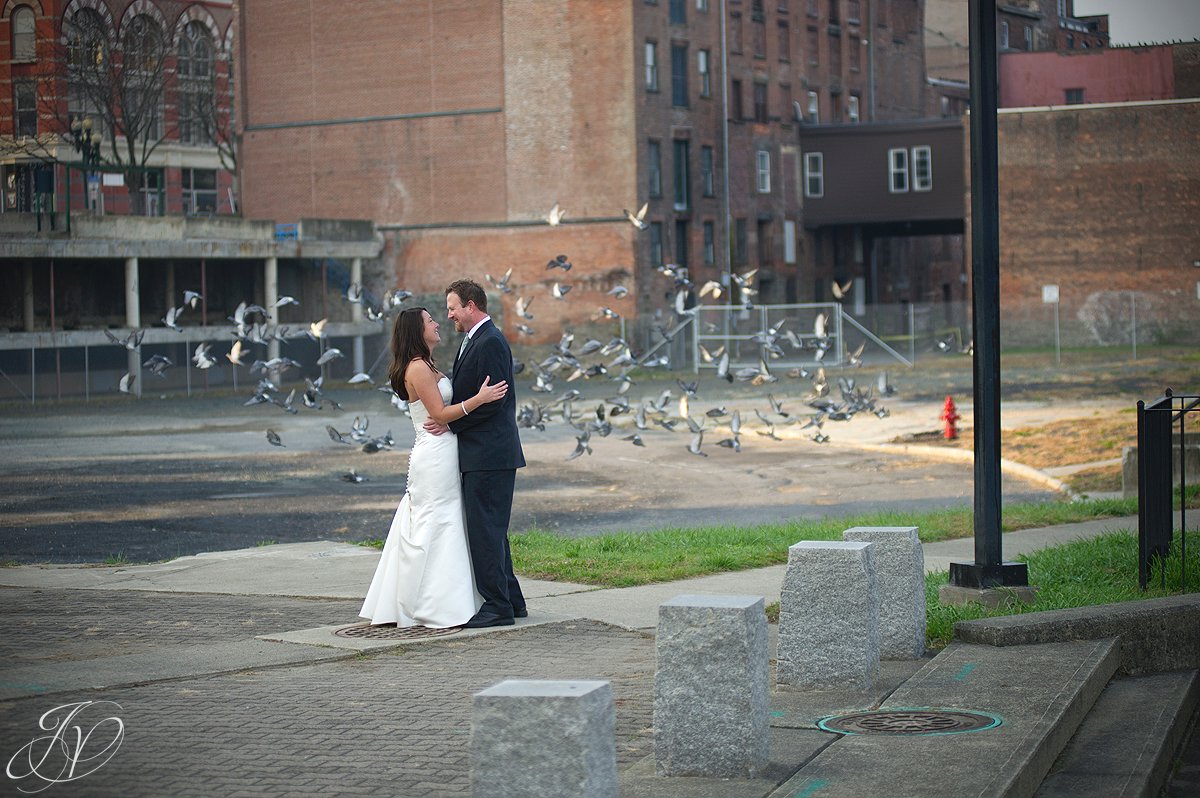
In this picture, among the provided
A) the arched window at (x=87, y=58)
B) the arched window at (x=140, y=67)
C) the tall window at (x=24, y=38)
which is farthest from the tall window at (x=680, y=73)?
the tall window at (x=24, y=38)

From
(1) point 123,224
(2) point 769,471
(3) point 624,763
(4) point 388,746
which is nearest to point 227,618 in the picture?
(4) point 388,746

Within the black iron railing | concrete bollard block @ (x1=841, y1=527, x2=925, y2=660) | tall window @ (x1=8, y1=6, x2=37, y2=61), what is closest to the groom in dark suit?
concrete bollard block @ (x1=841, y1=527, x2=925, y2=660)

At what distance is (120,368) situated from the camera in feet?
166

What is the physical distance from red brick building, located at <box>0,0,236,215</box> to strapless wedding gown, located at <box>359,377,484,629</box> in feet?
152

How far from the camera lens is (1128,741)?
295 inches

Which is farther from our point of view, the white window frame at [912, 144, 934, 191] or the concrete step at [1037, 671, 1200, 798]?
the white window frame at [912, 144, 934, 191]

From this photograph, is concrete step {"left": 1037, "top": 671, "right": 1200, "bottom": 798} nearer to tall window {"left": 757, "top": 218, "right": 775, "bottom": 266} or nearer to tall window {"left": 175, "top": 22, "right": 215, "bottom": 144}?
tall window {"left": 757, "top": 218, "right": 775, "bottom": 266}

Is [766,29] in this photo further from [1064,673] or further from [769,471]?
[1064,673]

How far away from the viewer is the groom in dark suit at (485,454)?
1008cm

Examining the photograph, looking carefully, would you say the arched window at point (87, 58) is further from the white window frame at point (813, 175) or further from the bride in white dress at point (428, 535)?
the bride in white dress at point (428, 535)

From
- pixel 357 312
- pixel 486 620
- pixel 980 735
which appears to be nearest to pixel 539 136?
pixel 357 312

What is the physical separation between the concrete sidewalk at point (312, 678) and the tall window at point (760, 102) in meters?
58.4

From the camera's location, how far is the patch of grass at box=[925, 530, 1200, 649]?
964cm

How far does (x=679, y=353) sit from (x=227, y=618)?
48.6 meters
